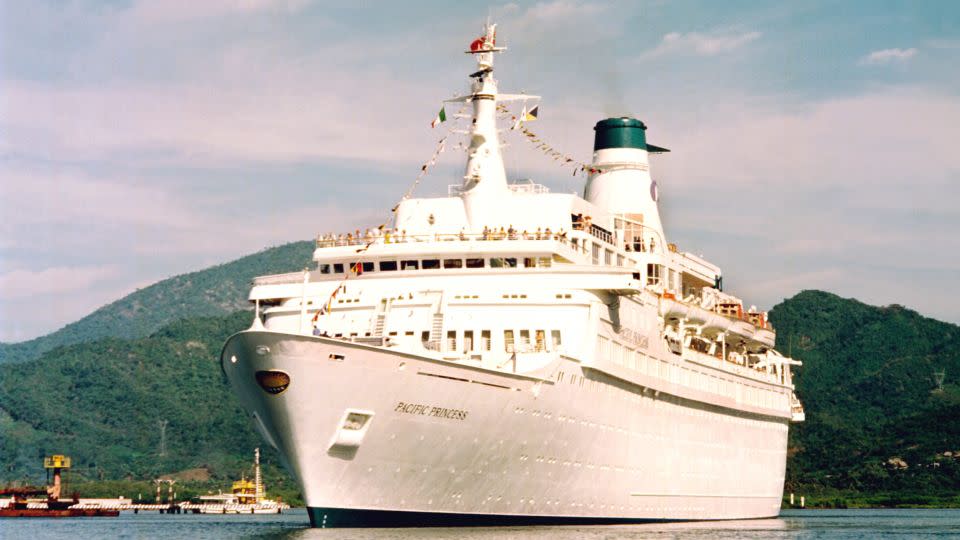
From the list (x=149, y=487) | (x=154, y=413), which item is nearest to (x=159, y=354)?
(x=154, y=413)

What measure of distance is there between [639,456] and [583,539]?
9.30m

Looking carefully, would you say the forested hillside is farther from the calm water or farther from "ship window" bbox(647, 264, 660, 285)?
"ship window" bbox(647, 264, 660, 285)

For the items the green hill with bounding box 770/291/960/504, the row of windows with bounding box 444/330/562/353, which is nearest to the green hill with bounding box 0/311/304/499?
the green hill with bounding box 770/291/960/504

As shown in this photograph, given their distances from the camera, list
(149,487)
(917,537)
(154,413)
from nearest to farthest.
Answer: (917,537), (149,487), (154,413)

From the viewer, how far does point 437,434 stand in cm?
3816

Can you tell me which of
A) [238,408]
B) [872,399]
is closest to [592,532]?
[872,399]

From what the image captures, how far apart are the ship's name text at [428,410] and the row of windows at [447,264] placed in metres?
7.03

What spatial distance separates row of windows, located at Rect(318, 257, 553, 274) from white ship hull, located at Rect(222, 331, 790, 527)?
3763 millimetres

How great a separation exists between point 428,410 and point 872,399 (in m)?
133

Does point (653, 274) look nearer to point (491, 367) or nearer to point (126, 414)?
point (491, 367)

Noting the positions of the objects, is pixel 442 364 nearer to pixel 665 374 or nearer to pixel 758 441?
pixel 665 374

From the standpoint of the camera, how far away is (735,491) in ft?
190

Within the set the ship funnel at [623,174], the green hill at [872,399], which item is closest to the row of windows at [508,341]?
the ship funnel at [623,174]

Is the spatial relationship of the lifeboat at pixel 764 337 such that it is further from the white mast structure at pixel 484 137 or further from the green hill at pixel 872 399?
the green hill at pixel 872 399
